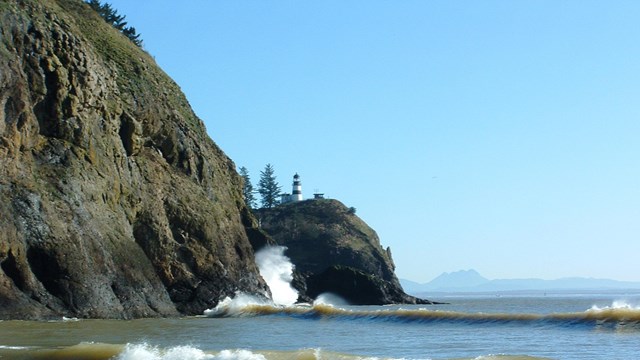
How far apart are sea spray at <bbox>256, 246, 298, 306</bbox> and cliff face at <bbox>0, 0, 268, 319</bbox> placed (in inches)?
570

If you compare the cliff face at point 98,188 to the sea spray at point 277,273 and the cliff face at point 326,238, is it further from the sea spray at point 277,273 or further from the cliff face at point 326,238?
the cliff face at point 326,238

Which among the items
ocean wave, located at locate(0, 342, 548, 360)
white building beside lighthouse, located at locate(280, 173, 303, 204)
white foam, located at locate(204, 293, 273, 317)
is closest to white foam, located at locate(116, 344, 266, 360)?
ocean wave, located at locate(0, 342, 548, 360)

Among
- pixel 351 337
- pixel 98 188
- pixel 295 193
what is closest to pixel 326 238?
pixel 295 193

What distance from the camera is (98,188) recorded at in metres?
46.6

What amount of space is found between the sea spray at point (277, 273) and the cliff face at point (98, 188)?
14.5m

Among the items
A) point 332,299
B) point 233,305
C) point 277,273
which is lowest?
point 233,305

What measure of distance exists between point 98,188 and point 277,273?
3436 centimetres

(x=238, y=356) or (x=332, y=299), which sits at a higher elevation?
(x=332, y=299)

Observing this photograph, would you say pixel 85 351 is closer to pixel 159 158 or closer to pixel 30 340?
pixel 30 340

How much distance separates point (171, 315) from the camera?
46.9m

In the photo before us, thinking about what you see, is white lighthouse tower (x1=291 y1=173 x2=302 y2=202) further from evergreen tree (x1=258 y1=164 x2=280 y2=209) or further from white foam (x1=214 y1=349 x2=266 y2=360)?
white foam (x1=214 y1=349 x2=266 y2=360)

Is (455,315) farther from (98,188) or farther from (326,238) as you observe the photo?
(326,238)

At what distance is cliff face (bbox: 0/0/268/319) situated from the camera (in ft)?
132

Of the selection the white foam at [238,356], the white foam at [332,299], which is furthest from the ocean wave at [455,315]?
the white foam at [332,299]
